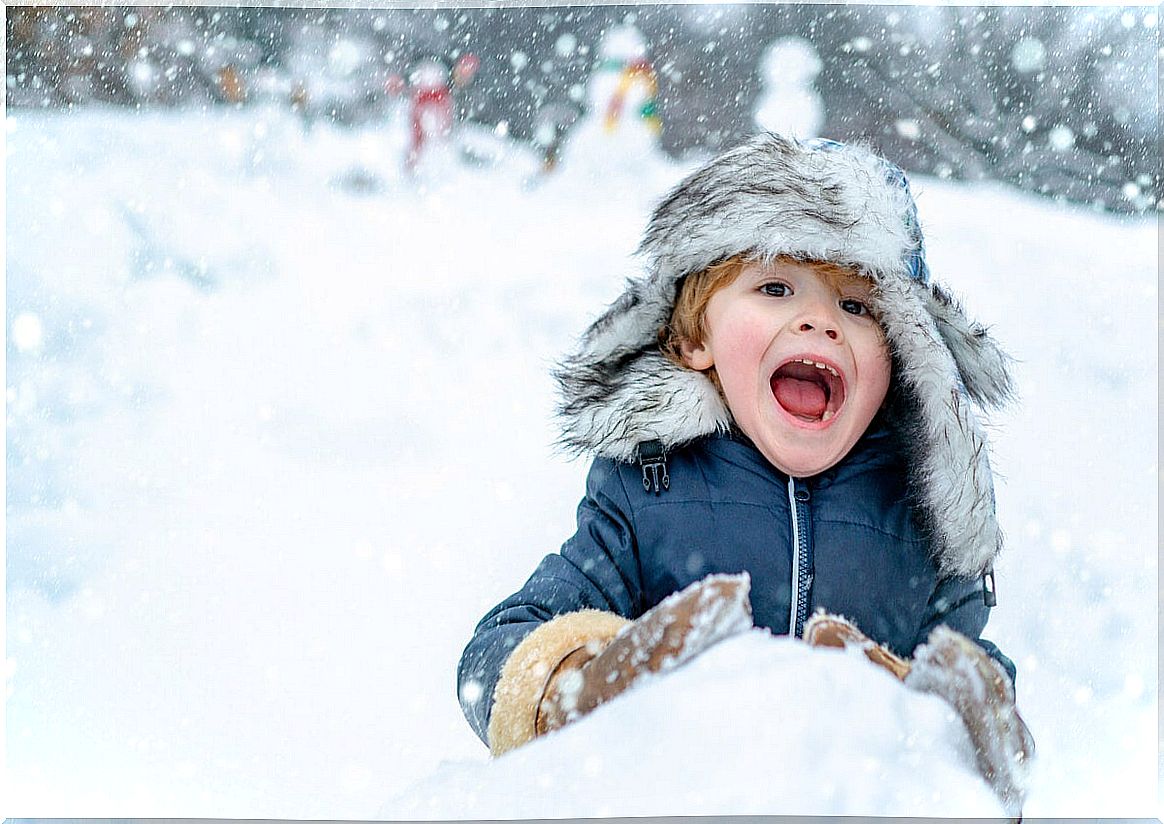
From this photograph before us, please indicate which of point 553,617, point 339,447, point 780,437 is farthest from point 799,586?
point 339,447

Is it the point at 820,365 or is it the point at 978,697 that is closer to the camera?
the point at 978,697

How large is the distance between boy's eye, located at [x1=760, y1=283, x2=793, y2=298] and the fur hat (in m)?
0.03

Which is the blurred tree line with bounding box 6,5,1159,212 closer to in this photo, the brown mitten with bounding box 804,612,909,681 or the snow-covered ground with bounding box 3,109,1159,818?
the snow-covered ground with bounding box 3,109,1159,818

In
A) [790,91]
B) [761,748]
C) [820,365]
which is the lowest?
[761,748]

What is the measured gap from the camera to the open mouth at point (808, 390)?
0.97 m

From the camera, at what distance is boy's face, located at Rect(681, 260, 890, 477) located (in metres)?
0.96

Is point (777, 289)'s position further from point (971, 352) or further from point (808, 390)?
point (971, 352)

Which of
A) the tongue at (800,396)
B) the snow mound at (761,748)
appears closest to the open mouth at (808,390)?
the tongue at (800,396)

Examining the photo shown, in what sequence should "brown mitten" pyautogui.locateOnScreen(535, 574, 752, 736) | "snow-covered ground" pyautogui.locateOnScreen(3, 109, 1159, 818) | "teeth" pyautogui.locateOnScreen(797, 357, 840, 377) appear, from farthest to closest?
"snow-covered ground" pyautogui.locateOnScreen(3, 109, 1159, 818) < "teeth" pyautogui.locateOnScreen(797, 357, 840, 377) < "brown mitten" pyautogui.locateOnScreen(535, 574, 752, 736)

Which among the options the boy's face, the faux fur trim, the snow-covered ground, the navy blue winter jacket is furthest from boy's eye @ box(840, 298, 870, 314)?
the faux fur trim

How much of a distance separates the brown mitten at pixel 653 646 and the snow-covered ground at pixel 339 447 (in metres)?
0.30

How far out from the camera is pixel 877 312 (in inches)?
38.0

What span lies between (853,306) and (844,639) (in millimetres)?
339

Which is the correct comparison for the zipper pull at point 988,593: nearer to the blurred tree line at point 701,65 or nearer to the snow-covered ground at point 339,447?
the snow-covered ground at point 339,447
